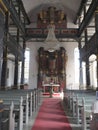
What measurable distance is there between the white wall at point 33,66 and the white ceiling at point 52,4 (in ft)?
Result: 12.6

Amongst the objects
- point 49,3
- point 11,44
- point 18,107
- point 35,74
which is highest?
point 49,3

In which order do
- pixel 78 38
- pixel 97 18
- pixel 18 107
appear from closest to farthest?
pixel 18 107 → pixel 97 18 → pixel 78 38

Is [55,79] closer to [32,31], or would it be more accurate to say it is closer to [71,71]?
→ [71,71]

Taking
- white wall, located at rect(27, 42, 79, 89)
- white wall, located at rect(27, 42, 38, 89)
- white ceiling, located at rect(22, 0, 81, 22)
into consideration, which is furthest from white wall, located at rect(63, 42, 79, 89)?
white wall, located at rect(27, 42, 38, 89)

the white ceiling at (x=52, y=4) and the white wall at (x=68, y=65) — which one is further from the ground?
the white ceiling at (x=52, y=4)

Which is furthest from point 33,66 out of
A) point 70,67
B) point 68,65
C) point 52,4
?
point 52,4

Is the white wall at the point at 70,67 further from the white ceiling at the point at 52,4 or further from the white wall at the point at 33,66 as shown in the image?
the white wall at the point at 33,66

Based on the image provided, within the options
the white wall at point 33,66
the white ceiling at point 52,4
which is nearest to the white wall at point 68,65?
the white wall at point 33,66

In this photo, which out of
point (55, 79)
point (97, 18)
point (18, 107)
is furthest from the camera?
point (55, 79)

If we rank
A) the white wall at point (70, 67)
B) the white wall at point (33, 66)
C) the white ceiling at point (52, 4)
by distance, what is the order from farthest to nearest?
1. the white wall at point (33, 66)
2. the white wall at point (70, 67)
3. the white ceiling at point (52, 4)

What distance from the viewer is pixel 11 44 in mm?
14453

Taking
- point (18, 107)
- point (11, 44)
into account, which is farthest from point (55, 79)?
point (18, 107)

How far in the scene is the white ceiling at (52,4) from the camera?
69.7 ft

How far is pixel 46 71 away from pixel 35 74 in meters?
1.79
